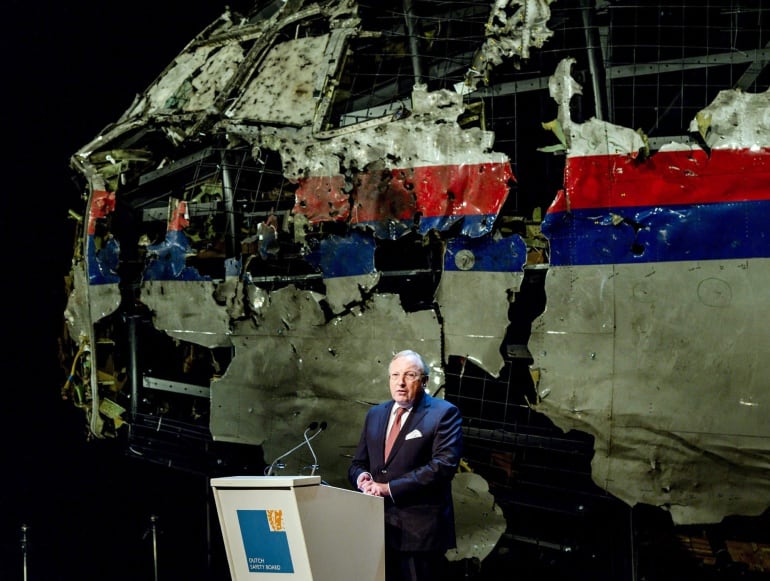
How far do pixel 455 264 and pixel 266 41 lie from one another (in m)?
2.17

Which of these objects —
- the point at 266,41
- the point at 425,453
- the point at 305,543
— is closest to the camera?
the point at 305,543

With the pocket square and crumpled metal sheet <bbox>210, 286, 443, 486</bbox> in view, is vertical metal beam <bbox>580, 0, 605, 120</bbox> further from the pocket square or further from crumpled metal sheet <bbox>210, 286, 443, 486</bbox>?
the pocket square

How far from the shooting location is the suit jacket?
3865 millimetres

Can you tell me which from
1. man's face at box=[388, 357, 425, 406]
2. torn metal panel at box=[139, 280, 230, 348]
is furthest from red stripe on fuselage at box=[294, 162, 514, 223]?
man's face at box=[388, 357, 425, 406]

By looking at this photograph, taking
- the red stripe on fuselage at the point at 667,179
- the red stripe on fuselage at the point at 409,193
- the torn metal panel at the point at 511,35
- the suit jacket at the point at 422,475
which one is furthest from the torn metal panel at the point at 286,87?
the suit jacket at the point at 422,475

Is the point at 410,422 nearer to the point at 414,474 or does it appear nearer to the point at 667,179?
the point at 414,474

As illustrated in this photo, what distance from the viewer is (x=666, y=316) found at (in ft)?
13.9

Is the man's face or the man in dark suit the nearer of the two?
the man in dark suit

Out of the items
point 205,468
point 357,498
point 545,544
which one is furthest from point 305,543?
point 205,468

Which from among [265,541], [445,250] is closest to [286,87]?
[445,250]

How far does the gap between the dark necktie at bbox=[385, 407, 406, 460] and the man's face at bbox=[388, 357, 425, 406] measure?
0.08 metres

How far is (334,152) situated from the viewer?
5.03m

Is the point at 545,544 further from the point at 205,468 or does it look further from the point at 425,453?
the point at 205,468

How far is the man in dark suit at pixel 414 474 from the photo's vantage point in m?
3.88
